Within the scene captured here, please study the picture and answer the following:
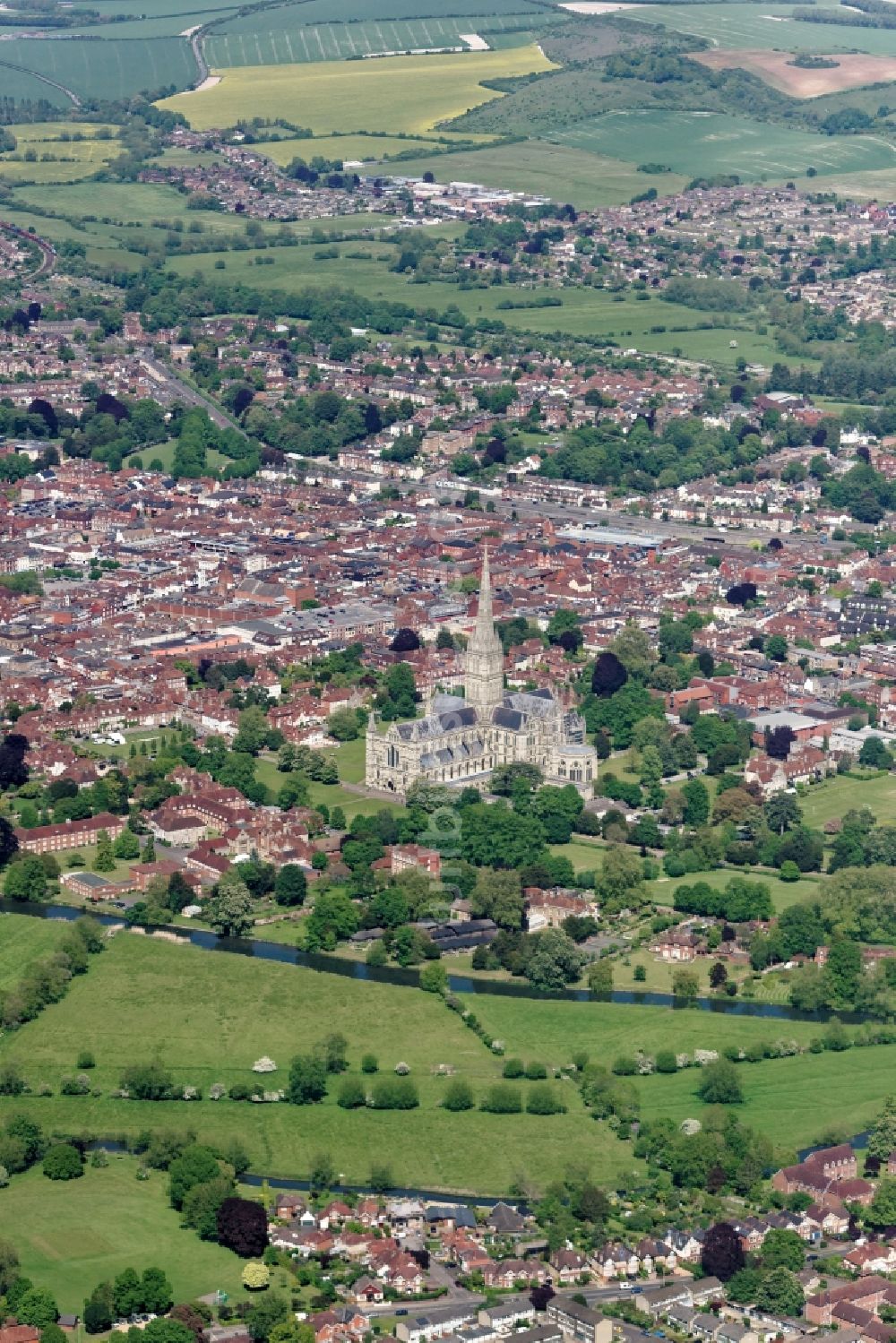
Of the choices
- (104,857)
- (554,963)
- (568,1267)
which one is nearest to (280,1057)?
(554,963)

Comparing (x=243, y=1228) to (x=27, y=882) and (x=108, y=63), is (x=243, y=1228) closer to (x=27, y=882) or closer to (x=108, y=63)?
(x=27, y=882)

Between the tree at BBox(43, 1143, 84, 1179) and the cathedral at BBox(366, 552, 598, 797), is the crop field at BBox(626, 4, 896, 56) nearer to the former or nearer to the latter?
the cathedral at BBox(366, 552, 598, 797)

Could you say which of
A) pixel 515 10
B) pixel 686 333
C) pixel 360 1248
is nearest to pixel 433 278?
pixel 686 333

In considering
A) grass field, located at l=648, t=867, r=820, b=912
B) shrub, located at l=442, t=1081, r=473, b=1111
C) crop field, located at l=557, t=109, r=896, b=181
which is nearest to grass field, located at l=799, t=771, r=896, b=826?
grass field, located at l=648, t=867, r=820, b=912

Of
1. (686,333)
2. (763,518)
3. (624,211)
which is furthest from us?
(624,211)

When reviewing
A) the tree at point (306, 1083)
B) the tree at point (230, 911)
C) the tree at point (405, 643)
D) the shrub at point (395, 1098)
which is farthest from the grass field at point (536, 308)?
the shrub at point (395, 1098)

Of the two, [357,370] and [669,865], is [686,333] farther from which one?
[669,865]
